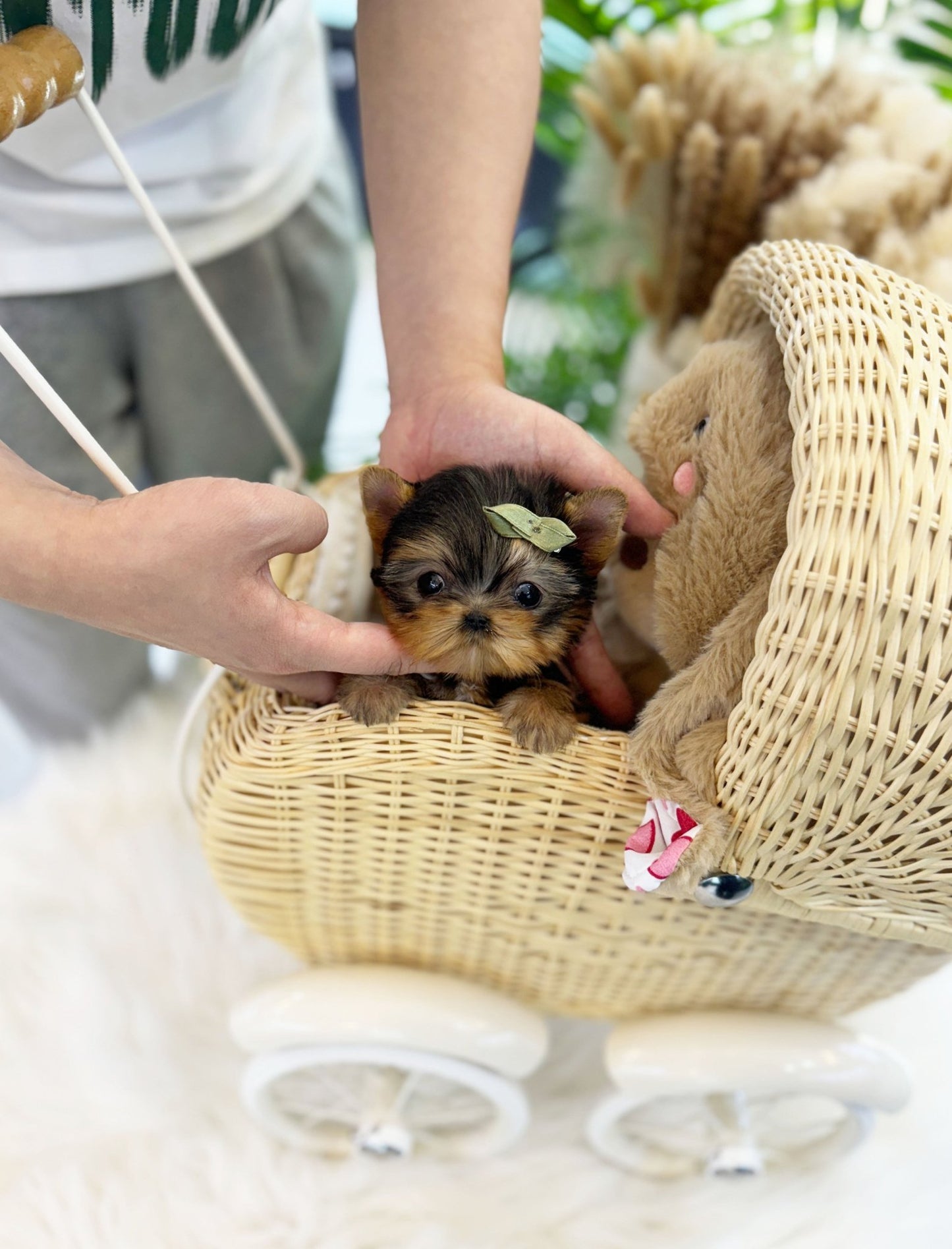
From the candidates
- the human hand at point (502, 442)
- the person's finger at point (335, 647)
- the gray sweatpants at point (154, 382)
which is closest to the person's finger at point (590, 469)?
the human hand at point (502, 442)

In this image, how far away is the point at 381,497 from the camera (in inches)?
28.8

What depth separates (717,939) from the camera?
32.5 inches

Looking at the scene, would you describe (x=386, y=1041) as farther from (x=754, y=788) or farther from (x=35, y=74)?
(x=35, y=74)

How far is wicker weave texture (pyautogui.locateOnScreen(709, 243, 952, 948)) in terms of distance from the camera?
21.2 inches

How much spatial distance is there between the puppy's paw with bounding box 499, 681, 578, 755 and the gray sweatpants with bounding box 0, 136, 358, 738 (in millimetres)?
678

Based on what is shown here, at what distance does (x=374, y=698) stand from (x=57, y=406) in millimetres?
305

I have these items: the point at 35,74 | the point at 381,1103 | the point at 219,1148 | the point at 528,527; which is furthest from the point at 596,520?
the point at 219,1148

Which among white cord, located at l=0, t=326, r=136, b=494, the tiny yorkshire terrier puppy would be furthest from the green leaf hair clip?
white cord, located at l=0, t=326, r=136, b=494

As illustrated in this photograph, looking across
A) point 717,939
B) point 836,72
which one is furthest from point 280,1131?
point 836,72

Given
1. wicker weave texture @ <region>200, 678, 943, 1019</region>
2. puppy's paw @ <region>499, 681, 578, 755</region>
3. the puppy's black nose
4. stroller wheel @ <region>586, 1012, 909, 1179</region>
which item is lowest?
stroller wheel @ <region>586, 1012, 909, 1179</region>

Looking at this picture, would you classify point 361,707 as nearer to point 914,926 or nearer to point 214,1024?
point 914,926

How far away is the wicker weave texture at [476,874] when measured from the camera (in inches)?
27.4

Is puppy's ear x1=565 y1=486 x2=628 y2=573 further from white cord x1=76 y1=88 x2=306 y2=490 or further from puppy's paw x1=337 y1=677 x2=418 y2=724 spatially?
white cord x1=76 y1=88 x2=306 y2=490

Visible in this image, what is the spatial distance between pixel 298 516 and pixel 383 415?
1436 mm
